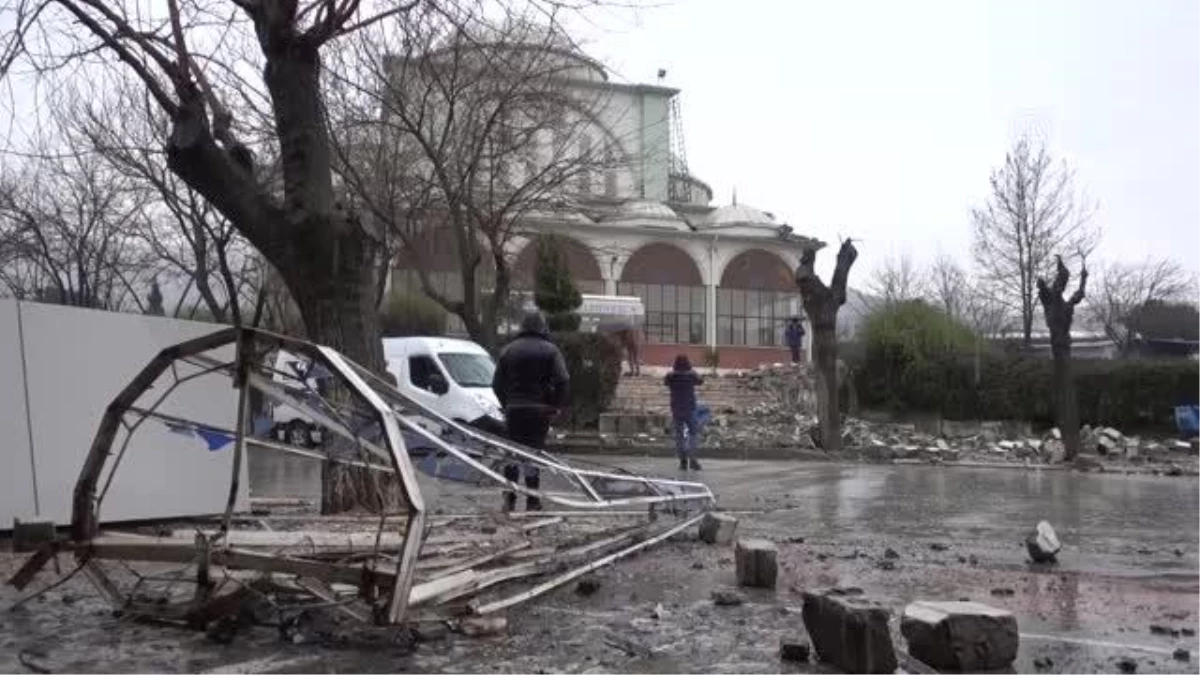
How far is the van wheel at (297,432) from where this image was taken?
23.6 m

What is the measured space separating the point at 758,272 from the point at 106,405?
47.5 metres

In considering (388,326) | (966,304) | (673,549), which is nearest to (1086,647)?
Result: (673,549)

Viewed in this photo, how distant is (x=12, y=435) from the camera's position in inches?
337

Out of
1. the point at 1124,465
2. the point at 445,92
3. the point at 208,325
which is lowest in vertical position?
the point at 1124,465

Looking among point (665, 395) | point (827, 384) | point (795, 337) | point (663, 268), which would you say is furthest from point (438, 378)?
point (663, 268)

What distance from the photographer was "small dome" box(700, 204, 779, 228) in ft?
176

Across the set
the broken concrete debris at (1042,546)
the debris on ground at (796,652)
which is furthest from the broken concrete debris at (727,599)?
the broken concrete debris at (1042,546)

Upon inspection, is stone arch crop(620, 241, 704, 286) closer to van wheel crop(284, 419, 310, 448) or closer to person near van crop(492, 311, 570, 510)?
van wheel crop(284, 419, 310, 448)

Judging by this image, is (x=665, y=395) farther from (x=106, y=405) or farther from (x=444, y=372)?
(x=106, y=405)

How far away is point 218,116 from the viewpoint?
935 cm

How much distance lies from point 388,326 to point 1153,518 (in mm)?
29028

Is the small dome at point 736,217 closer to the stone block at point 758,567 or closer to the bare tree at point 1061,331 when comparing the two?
the bare tree at point 1061,331

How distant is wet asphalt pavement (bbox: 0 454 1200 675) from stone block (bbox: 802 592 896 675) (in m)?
0.15

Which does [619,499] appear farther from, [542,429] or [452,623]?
[542,429]
